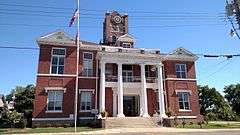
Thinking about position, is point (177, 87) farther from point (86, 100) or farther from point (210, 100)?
point (210, 100)

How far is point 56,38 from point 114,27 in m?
17.1

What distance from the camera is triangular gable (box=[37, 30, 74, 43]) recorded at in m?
31.5

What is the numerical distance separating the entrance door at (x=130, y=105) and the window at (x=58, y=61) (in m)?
9.05

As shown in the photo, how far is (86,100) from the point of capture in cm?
3216

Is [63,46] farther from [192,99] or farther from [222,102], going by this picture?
[222,102]

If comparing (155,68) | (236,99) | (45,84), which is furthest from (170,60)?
(236,99)

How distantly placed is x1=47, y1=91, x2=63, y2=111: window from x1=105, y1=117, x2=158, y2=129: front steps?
252 inches

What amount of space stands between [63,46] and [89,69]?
4.26 m

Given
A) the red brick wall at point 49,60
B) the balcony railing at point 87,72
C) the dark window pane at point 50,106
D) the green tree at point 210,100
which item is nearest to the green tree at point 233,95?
the green tree at point 210,100

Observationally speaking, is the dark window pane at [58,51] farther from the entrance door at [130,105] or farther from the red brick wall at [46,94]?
the entrance door at [130,105]

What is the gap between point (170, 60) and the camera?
1432 inches

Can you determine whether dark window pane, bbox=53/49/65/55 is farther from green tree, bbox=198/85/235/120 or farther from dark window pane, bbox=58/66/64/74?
green tree, bbox=198/85/235/120

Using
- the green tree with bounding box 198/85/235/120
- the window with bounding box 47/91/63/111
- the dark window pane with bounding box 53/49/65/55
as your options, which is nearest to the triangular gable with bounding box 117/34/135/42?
the dark window pane with bounding box 53/49/65/55

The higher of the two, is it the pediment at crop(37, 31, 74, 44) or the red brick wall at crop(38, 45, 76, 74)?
the pediment at crop(37, 31, 74, 44)
